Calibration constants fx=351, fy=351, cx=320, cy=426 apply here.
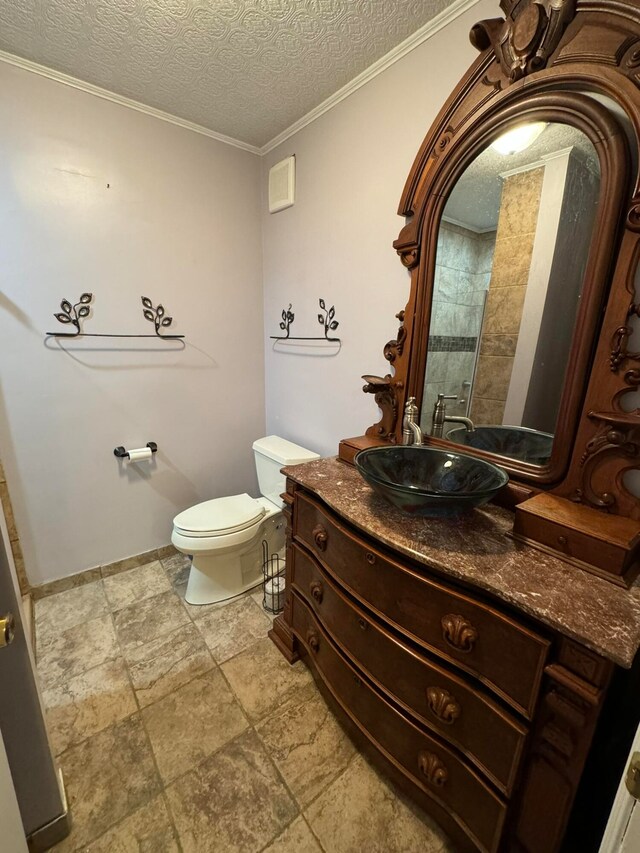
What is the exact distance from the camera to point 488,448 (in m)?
1.22

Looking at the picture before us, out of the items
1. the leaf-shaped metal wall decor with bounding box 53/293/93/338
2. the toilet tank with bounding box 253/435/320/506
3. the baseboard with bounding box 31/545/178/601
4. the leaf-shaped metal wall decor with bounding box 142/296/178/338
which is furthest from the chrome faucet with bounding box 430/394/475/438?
the baseboard with bounding box 31/545/178/601

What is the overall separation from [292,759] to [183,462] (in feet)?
5.14

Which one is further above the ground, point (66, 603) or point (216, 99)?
point (216, 99)

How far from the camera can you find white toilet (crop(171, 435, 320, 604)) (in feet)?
→ 5.80

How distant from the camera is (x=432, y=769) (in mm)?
958

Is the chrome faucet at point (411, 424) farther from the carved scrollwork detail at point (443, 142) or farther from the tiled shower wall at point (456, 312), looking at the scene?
the carved scrollwork detail at point (443, 142)

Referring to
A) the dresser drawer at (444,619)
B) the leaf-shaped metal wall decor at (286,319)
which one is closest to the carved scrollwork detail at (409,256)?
the leaf-shaped metal wall decor at (286,319)

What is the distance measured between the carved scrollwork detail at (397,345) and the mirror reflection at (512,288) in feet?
0.37

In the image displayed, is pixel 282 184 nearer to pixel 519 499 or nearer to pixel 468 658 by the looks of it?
pixel 519 499

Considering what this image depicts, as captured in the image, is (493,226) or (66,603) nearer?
(493,226)

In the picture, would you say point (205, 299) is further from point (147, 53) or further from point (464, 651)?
point (464, 651)

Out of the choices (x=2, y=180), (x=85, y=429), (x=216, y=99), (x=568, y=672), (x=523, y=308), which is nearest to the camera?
(x=568, y=672)

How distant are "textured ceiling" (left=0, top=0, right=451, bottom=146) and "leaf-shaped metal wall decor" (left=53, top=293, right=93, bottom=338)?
932 mm

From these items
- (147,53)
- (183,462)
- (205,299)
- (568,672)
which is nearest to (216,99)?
(147,53)
